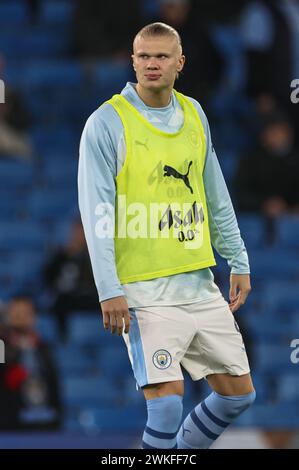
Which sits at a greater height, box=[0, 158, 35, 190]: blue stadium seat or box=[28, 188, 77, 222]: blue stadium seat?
box=[0, 158, 35, 190]: blue stadium seat

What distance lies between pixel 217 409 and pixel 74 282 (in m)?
3.80

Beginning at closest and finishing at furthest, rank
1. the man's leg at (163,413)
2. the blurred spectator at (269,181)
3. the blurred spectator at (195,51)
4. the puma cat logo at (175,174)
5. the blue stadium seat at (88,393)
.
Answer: the man's leg at (163,413)
the puma cat logo at (175,174)
the blue stadium seat at (88,393)
the blurred spectator at (269,181)
the blurred spectator at (195,51)

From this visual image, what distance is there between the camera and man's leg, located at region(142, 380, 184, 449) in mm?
4965

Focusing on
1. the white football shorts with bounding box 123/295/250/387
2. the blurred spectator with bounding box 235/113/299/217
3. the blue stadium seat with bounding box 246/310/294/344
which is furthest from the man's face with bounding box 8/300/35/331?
the white football shorts with bounding box 123/295/250/387

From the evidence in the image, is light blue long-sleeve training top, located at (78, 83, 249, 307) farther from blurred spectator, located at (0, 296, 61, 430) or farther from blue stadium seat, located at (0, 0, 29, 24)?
blue stadium seat, located at (0, 0, 29, 24)

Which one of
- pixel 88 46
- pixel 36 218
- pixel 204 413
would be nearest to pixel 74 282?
pixel 36 218

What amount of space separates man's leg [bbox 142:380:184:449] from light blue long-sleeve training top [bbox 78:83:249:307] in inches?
12.3

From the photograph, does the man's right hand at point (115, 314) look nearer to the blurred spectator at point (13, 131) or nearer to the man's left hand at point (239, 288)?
the man's left hand at point (239, 288)

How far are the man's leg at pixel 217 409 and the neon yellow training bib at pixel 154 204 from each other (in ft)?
1.51

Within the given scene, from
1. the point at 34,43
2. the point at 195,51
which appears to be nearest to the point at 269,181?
the point at 195,51

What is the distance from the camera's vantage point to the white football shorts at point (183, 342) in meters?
5.00

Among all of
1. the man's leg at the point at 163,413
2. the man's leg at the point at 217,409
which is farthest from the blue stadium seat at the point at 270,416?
the man's leg at the point at 163,413

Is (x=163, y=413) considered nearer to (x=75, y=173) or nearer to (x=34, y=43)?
(x=75, y=173)
